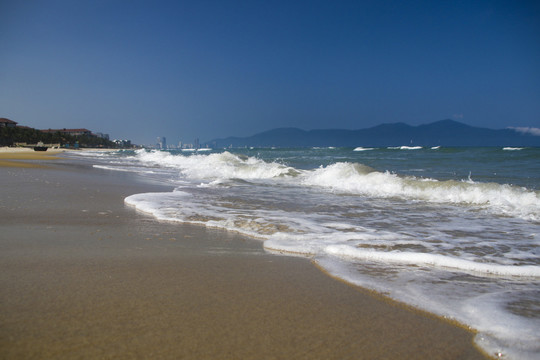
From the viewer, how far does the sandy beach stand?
168 centimetres

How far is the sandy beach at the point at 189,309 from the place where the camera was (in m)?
1.68

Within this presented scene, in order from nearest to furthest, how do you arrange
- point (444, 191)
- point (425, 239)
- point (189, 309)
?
point (189, 309) → point (425, 239) → point (444, 191)

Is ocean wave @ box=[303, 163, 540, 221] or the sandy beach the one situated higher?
ocean wave @ box=[303, 163, 540, 221]

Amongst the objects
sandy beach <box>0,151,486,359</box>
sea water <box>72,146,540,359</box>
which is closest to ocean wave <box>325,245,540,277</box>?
sea water <box>72,146,540,359</box>

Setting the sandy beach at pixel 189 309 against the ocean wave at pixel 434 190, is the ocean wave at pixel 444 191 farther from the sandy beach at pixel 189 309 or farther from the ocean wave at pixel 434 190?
the sandy beach at pixel 189 309

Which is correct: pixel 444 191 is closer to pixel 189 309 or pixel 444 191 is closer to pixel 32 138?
pixel 189 309

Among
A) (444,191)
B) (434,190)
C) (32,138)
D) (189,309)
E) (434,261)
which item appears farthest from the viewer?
(32,138)

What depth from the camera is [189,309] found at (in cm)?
210

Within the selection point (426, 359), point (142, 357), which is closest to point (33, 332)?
point (142, 357)

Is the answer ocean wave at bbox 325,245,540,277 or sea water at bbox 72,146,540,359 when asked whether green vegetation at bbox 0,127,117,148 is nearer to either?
sea water at bbox 72,146,540,359

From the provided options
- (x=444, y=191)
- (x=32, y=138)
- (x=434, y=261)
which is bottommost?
(x=434, y=261)

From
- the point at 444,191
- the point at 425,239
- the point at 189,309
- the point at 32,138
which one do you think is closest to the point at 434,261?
the point at 425,239

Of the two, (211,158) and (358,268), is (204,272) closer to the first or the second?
(358,268)

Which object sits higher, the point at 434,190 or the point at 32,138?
the point at 32,138
